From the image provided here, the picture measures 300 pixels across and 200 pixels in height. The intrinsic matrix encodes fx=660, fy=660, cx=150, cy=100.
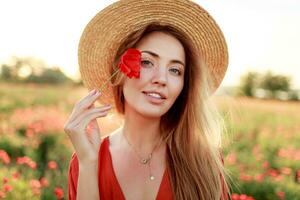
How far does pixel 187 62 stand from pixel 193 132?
40 cm

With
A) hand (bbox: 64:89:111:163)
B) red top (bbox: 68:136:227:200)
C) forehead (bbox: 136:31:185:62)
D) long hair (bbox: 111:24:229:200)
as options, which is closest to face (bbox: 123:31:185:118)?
forehead (bbox: 136:31:185:62)

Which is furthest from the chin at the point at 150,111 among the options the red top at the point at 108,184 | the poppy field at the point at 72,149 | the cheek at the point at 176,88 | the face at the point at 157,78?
the poppy field at the point at 72,149

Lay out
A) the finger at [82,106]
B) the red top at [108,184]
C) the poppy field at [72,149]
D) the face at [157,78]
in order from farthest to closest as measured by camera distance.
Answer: the poppy field at [72,149] < the red top at [108,184] < the face at [157,78] < the finger at [82,106]

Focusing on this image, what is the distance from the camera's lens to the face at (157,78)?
342 centimetres

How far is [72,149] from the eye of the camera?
279 inches

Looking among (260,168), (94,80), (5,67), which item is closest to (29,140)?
(260,168)

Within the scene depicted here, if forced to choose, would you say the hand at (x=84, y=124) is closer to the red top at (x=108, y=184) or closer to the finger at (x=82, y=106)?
the finger at (x=82, y=106)

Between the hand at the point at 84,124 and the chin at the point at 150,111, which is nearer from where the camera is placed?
the hand at the point at 84,124

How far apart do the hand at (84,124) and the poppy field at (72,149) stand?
65 centimetres

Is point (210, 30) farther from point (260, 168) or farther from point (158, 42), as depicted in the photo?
point (260, 168)

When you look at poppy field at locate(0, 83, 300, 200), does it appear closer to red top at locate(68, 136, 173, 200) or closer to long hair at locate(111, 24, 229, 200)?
long hair at locate(111, 24, 229, 200)

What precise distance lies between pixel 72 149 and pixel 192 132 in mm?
3501

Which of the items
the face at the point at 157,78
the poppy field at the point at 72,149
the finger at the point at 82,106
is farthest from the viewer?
the poppy field at the point at 72,149

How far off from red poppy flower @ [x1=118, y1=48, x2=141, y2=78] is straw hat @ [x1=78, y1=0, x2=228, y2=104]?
290mm
